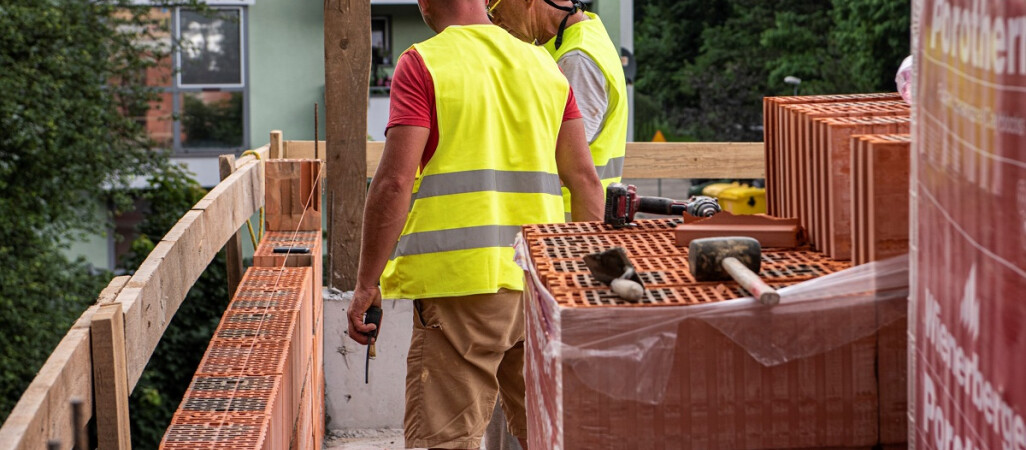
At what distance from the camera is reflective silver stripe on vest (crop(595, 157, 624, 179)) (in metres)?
5.11

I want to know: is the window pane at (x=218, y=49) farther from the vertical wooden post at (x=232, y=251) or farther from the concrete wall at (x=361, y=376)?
the vertical wooden post at (x=232, y=251)

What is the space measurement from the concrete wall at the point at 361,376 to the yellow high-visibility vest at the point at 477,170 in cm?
286

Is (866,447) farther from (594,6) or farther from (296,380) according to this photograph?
(594,6)

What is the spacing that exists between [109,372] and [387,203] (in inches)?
49.1

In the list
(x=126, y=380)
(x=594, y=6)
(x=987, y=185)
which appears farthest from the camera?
(x=594, y=6)

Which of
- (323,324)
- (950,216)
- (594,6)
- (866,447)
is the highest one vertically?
(594,6)

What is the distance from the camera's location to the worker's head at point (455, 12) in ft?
13.1

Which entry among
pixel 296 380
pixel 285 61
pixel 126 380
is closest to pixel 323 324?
pixel 296 380

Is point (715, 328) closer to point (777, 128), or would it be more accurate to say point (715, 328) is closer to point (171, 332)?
point (777, 128)

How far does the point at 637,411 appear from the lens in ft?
7.23

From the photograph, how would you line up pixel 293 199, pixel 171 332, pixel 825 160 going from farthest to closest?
pixel 171 332 < pixel 293 199 < pixel 825 160

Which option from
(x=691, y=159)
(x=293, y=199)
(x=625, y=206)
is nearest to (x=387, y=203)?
(x=625, y=206)

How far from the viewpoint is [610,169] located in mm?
5203

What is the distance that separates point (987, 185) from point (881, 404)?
2.16 ft
